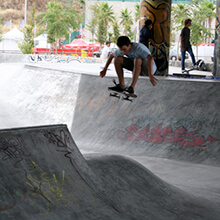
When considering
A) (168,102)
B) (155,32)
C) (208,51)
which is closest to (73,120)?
(168,102)

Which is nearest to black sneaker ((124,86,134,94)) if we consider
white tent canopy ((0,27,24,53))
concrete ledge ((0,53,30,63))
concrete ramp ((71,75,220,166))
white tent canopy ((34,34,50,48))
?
concrete ramp ((71,75,220,166))

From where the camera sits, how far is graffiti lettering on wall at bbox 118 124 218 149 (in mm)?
8133

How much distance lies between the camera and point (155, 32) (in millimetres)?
11250

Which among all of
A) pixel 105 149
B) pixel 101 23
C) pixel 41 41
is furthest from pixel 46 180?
pixel 101 23

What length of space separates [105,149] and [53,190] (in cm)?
487

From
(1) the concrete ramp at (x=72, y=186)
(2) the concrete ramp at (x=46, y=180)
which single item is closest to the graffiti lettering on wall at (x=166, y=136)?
(1) the concrete ramp at (x=72, y=186)

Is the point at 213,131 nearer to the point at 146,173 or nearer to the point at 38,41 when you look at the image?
the point at 146,173

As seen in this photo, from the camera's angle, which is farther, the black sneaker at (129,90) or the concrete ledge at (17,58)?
the concrete ledge at (17,58)

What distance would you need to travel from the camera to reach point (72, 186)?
4258 millimetres

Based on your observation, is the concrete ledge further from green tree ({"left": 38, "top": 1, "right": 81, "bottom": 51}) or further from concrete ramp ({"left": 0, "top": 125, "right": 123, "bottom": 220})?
concrete ramp ({"left": 0, "top": 125, "right": 123, "bottom": 220})

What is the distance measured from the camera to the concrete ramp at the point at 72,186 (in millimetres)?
3717

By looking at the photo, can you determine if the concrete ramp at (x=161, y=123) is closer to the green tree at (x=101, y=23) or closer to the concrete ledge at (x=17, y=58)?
the concrete ledge at (x=17, y=58)

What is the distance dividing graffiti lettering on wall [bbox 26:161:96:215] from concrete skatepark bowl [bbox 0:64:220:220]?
1cm

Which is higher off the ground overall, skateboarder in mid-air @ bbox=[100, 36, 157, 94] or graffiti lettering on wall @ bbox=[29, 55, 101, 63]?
graffiti lettering on wall @ bbox=[29, 55, 101, 63]
